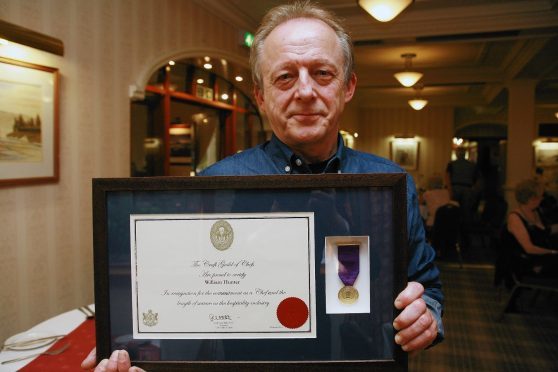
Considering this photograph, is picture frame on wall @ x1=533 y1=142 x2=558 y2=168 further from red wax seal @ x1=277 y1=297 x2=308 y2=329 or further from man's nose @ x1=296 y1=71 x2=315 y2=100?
red wax seal @ x1=277 y1=297 x2=308 y2=329

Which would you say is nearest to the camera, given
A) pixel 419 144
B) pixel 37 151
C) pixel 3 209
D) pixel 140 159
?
pixel 3 209

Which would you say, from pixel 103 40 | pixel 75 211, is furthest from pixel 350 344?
pixel 103 40

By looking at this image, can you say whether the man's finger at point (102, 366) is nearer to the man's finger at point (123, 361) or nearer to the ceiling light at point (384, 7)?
the man's finger at point (123, 361)

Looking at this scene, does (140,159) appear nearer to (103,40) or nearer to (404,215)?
(103,40)

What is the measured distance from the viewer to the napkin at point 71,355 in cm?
162

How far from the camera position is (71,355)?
1713mm

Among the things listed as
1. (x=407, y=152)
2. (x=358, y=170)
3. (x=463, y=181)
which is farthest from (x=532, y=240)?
(x=407, y=152)

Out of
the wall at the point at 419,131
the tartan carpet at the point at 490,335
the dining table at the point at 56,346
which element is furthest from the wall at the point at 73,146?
the wall at the point at 419,131

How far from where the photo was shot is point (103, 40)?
3525 millimetres

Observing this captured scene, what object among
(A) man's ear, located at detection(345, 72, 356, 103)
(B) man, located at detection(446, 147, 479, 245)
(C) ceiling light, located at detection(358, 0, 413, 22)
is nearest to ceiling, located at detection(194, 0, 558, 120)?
(C) ceiling light, located at detection(358, 0, 413, 22)

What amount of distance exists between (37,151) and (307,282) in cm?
268

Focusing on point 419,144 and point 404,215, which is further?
point 419,144

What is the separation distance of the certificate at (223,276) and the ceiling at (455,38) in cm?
458

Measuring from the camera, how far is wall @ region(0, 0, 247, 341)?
2.85m
